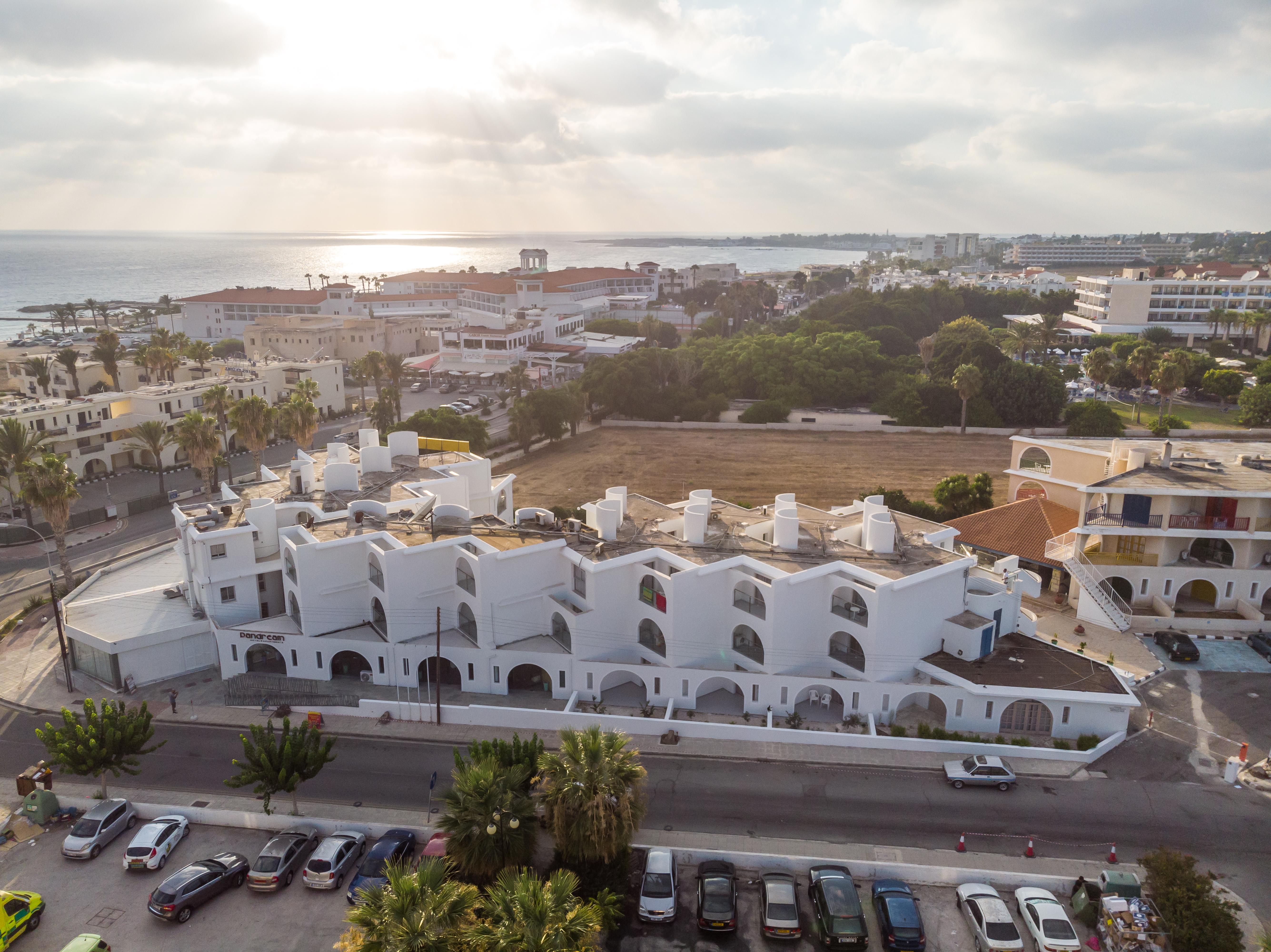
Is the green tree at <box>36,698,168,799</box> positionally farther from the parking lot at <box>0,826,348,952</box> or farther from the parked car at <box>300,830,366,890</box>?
the parked car at <box>300,830,366,890</box>

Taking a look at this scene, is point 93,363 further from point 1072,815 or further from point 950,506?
point 1072,815

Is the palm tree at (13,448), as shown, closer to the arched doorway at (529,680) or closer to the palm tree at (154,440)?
the palm tree at (154,440)

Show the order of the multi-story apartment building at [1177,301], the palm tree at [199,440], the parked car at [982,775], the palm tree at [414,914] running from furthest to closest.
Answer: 1. the multi-story apartment building at [1177,301]
2. the palm tree at [199,440]
3. the parked car at [982,775]
4. the palm tree at [414,914]

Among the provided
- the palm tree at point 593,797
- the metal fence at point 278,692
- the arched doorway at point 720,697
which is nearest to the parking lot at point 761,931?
the palm tree at point 593,797

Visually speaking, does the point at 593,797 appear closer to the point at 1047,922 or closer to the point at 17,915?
the point at 1047,922

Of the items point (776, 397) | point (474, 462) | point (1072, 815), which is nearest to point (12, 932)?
point (474, 462)

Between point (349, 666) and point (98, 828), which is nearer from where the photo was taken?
point (98, 828)

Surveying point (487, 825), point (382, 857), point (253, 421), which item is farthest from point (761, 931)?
point (253, 421)
